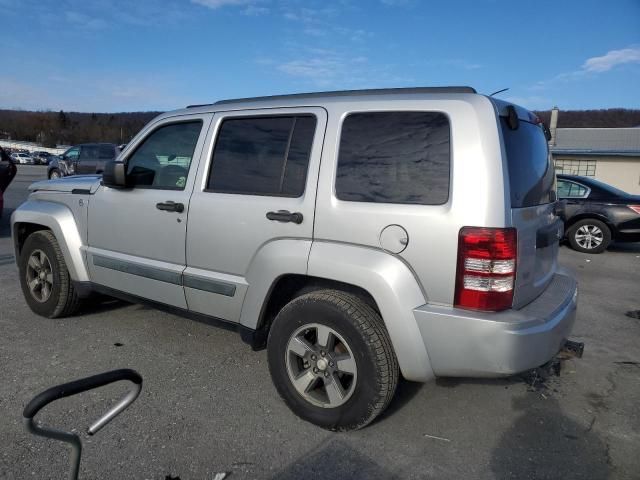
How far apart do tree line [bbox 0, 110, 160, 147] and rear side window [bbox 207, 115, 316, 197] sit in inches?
3265

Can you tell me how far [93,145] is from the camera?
725 inches

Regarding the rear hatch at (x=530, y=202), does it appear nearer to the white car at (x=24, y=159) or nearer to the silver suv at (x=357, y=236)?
the silver suv at (x=357, y=236)

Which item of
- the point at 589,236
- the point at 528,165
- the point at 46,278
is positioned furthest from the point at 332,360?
the point at 589,236

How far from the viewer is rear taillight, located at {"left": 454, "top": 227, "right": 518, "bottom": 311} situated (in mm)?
2455

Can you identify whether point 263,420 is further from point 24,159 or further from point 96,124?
point 96,124

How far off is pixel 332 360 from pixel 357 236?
74 cm

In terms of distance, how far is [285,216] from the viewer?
3004mm

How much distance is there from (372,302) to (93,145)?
18.2m

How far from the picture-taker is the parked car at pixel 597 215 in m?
9.48

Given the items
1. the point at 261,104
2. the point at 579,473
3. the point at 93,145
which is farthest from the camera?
the point at 93,145

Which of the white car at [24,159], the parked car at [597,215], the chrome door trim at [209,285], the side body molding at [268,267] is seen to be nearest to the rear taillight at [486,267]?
the side body molding at [268,267]

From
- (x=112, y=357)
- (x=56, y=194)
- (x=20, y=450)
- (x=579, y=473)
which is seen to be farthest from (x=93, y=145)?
(x=579, y=473)

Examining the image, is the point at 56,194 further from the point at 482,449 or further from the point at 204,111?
the point at 482,449

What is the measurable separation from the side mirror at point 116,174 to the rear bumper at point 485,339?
8.21ft
